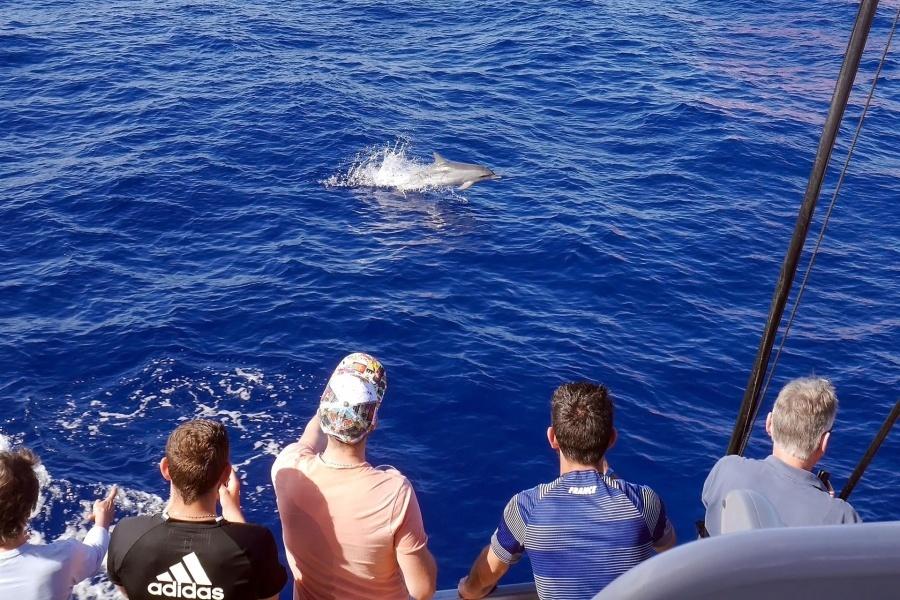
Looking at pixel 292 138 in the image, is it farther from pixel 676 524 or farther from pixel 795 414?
pixel 795 414

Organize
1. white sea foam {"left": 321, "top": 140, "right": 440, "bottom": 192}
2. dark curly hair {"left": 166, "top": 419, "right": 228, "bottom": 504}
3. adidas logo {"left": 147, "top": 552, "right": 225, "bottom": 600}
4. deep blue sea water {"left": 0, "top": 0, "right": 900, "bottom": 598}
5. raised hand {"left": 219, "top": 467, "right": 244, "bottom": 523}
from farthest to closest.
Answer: white sea foam {"left": 321, "top": 140, "right": 440, "bottom": 192}, deep blue sea water {"left": 0, "top": 0, "right": 900, "bottom": 598}, raised hand {"left": 219, "top": 467, "right": 244, "bottom": 523}, dark curly hair {"left": 166, "top": 419, "right": 228, "bottom": 504}, adidas logo {"left": 147, "top": 552, "right": 225, "bottom": 600}

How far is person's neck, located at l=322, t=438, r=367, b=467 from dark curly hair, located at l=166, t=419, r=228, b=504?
529 mm

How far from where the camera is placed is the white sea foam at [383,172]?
59.0 ft

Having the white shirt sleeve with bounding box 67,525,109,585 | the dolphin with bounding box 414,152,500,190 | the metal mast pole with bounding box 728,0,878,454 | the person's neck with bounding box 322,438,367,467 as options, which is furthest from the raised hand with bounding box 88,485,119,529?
the dolphin with bounding box 414,152,500,190

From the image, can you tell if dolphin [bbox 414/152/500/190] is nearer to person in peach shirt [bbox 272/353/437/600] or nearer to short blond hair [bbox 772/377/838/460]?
person in peach shirt [bbox 272/353/437/600]

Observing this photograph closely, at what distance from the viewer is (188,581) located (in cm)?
379

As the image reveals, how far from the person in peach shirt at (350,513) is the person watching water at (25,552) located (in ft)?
3.07

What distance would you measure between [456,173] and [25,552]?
13992 mm

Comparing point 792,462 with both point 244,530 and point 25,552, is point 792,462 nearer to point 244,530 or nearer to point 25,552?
point 244,530

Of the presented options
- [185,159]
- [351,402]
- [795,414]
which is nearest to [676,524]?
[795,414]

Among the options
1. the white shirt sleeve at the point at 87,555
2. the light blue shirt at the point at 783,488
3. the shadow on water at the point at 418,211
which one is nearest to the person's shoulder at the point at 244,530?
the white shirt sleeve at the point at 87,555

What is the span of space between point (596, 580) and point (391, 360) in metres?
8.57

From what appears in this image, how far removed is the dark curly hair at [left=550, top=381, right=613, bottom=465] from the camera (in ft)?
13.2

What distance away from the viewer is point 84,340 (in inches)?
485
